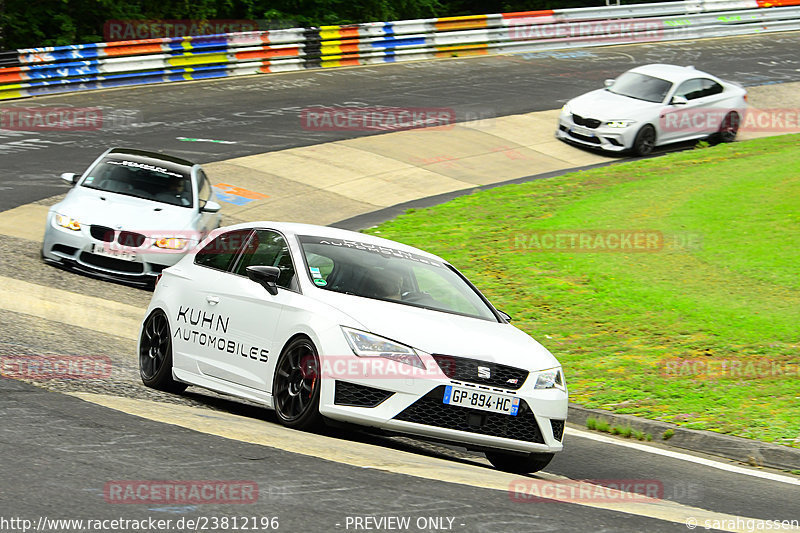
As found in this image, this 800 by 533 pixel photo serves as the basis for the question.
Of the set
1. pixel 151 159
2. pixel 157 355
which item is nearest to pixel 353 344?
pixel 157 355

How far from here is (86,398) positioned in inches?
310

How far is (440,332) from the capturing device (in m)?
7.68

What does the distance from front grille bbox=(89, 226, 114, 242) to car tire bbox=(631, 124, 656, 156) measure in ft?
44.5

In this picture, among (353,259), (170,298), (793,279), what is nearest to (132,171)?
(170,298)

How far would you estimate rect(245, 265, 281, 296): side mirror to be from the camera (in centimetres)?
820

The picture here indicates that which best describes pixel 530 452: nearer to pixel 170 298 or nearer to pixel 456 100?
pixel 170 298

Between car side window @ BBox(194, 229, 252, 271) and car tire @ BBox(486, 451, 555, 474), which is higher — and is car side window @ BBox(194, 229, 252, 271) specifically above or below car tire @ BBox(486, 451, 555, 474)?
above

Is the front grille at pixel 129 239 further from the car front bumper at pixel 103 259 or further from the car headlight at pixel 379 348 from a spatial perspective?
the car headlight at pixel 379 348

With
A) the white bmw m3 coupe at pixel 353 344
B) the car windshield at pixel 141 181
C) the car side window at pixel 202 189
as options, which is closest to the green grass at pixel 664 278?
the white bmw m3 coupe at pixel 353 344

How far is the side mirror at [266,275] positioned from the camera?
8195 mm

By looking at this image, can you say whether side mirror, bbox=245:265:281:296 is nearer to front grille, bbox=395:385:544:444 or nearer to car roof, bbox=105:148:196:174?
front grille, bbox=395:385:544:444

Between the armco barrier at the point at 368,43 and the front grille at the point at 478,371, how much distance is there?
2177cm

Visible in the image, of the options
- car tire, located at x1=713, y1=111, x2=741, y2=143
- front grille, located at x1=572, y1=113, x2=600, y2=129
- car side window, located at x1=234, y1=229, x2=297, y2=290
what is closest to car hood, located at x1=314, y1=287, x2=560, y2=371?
car side window, located at x1=234, y1=229, x2=297, y2=290

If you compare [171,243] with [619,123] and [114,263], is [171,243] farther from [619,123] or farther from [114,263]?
[619,123]
